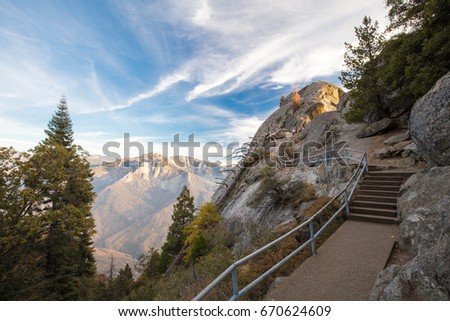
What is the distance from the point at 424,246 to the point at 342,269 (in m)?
1.69

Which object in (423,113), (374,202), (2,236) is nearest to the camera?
(423,113)

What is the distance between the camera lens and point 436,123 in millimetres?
6781

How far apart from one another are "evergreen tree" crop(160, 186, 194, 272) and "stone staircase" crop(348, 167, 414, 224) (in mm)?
22031

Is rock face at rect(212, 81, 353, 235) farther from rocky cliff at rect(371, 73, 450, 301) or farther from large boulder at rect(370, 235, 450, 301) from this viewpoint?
large boulder at rect(370, 235, 450, 301)

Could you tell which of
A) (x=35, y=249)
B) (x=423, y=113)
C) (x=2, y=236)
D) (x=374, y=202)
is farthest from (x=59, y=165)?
(x=423, y=113)

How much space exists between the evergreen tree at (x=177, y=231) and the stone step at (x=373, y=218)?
22282 mm

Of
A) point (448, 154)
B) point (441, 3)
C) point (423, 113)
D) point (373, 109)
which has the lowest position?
point (448, 154)

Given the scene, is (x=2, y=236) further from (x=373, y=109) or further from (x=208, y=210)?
(x=373, y=109)

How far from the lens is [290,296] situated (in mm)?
4070

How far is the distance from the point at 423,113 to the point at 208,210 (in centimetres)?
1496

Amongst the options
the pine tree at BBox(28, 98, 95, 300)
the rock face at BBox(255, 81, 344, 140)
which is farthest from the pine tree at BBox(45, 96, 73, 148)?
→ the rock face at BBox(255, 81, 344, 140)

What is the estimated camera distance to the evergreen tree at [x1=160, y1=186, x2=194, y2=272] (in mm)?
28559

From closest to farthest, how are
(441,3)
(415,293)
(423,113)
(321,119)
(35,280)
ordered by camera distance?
(415,293) < (423,113) < (441,3) < (35,280) < (321,119)

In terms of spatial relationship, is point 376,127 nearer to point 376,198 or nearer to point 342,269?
point 376,198
